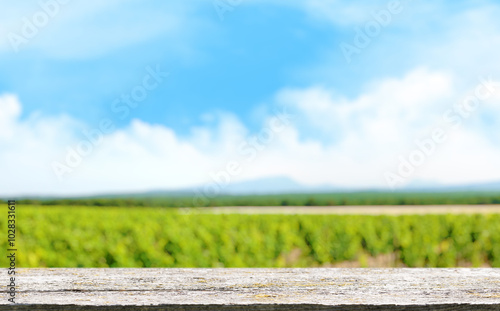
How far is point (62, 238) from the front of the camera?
9.55 metres

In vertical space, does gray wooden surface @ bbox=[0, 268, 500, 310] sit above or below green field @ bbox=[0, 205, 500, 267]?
below

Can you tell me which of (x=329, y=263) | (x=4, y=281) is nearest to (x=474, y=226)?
(x=329, y=263)

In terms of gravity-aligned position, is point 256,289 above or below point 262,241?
below

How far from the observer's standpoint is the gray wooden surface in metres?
1.45

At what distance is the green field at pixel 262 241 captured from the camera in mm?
8836

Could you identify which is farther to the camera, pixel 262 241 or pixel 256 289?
pixel 262 241

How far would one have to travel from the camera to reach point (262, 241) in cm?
1112

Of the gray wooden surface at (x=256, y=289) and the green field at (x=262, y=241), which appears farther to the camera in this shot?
the green field at (x=262, y=241)

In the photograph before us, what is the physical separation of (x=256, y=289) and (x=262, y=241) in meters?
9.60

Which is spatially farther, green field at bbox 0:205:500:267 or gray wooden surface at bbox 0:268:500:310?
green field at bbox 0:205:500:267

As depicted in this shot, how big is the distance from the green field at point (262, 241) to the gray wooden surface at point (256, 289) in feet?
22.9

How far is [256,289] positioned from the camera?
64.4 inches

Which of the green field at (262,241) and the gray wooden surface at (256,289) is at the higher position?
the green field at (262,241)

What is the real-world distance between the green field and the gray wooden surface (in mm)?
6975
